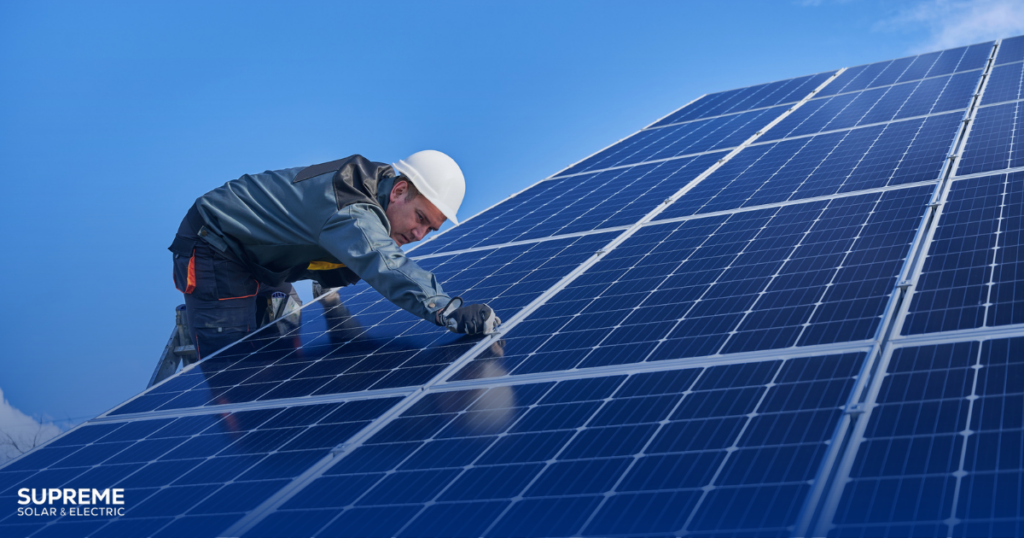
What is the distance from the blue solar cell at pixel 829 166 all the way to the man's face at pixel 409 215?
8.65ft

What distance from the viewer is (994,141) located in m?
8.38

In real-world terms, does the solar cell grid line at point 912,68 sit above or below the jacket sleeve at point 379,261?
above

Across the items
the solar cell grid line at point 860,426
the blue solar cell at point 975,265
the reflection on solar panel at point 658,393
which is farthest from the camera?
the blue solar cell at point 975,265

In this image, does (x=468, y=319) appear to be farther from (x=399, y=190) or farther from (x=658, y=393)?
(x=658, y=393)

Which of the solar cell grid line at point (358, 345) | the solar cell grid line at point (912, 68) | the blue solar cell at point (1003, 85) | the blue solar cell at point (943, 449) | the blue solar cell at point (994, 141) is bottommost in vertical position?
the blue solar cell at point (943, 449)

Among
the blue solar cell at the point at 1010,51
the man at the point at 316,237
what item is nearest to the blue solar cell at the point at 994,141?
the blue solar cell at the point at 1010,51

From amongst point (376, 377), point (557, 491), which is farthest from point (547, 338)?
point (557, 491)

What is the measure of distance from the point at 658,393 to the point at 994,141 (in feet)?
19.4

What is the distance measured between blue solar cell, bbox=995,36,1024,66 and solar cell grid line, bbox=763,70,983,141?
908mm

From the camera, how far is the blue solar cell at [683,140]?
1289 cm

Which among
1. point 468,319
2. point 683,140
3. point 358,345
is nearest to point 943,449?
point 468,319

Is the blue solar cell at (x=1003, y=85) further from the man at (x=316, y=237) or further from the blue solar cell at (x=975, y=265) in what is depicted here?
the man at (x=316, y=237)

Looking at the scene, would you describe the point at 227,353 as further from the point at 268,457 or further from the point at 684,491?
the point at 684,491

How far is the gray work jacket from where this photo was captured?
244 inches
